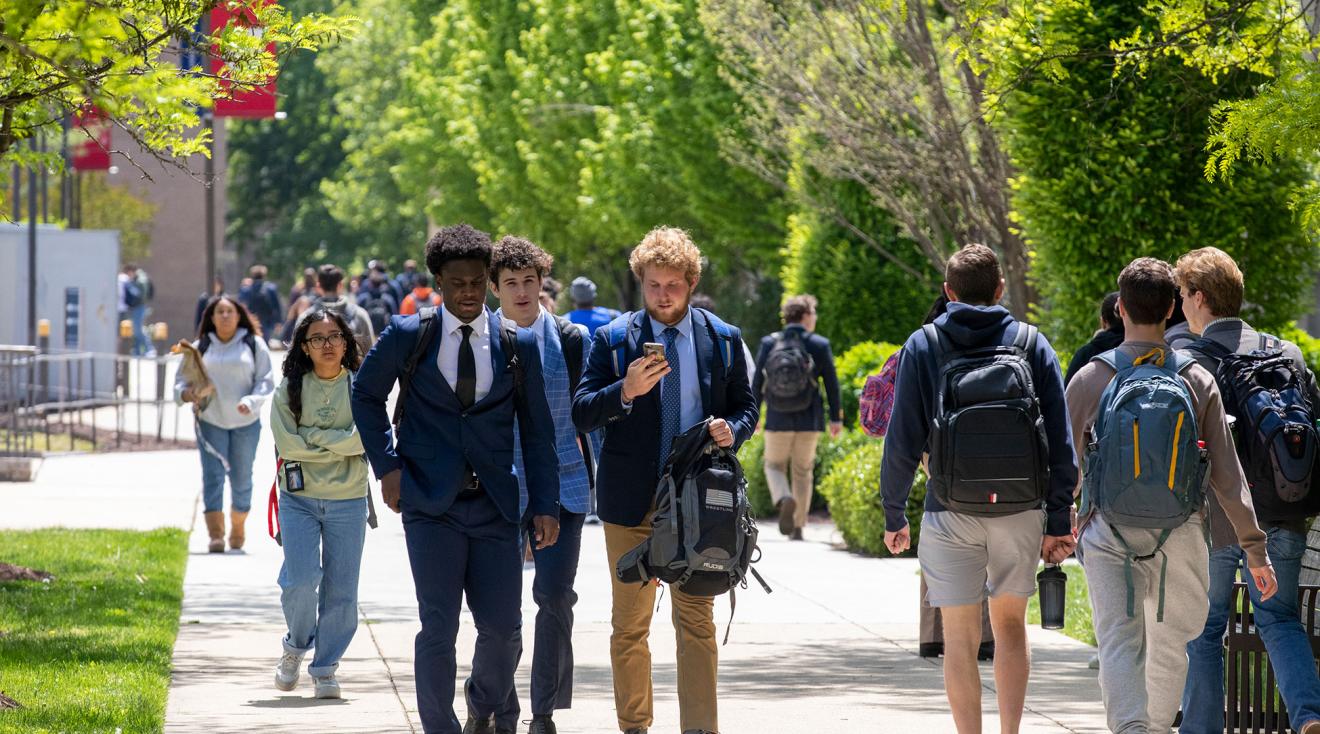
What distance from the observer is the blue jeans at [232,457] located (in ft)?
41.8

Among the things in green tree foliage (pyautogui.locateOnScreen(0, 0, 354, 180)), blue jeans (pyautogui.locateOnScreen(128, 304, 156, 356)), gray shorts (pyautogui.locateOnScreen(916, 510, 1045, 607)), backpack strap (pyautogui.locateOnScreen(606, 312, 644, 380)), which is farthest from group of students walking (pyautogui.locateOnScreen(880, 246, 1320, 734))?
blue jeans (pyautogui.locateOnScreen(128, 304, 156, 356))

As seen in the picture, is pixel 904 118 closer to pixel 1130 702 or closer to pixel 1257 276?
pixel 1257 276

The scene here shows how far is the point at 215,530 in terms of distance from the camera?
42.5 feet

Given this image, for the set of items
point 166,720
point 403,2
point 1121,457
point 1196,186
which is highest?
point 403,2

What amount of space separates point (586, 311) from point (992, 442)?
715cm

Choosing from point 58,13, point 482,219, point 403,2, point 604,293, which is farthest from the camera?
point 403,2

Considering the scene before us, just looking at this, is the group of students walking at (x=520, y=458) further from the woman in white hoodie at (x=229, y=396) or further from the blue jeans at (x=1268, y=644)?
the woman in white hoodie at (x=229, y=396)

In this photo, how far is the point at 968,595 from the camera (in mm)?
6117

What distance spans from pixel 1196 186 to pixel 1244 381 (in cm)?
584

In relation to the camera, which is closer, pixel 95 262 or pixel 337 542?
pixel 337 542

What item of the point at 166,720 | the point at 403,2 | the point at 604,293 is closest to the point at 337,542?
the point at 166,720

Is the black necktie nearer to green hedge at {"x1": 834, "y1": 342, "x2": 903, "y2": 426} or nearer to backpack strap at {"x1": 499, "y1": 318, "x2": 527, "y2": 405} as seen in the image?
backpack strap at {"x1": 499, "y1": 318, "x2": 527, "y2": 405}

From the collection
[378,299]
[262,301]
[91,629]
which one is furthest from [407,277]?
[91,629]

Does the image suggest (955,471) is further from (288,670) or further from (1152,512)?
(288,670)
